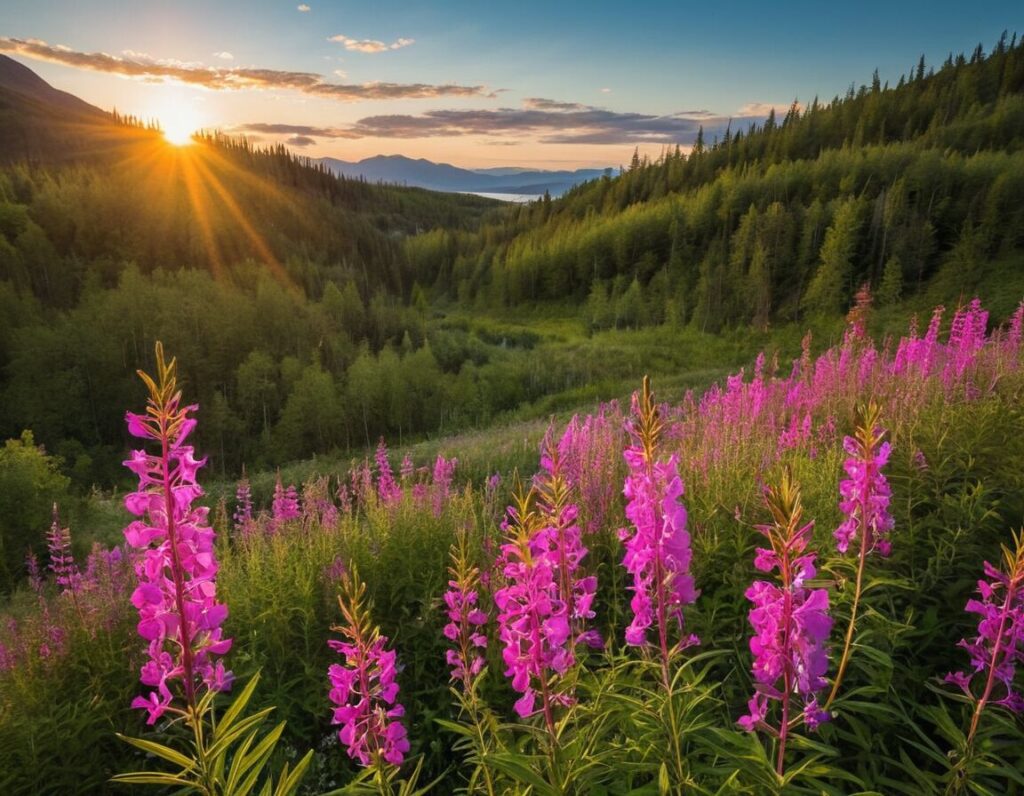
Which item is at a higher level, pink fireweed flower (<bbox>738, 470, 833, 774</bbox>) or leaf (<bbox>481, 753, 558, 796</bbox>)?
pink fireweed flower (<bbox>738, 470, 833, 774</bbox>)

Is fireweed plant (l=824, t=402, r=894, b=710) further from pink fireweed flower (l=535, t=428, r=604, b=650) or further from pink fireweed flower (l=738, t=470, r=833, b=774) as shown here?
pink fireweed flower (l=535, t=428, r=604, b=650)

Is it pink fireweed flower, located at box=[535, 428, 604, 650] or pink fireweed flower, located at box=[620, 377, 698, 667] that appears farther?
pink fireweed flower, located at box=[535, 428, 604, 650]

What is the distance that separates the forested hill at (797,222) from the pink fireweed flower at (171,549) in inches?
2210

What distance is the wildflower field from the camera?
1.69 metres

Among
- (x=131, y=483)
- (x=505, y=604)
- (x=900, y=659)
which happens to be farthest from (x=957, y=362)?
(x=131, y=483)

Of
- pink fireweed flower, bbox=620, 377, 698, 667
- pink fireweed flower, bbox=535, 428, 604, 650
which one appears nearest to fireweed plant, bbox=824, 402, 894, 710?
pink fireweed flower, bbox=620, 377, 698, 667

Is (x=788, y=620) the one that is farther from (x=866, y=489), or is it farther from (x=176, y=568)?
(x=176, y=568)

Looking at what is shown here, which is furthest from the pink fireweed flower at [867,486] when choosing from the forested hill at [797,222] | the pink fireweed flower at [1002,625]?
the forested hill at [797,222]

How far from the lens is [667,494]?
1793mm

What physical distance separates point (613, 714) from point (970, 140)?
91.3 metres

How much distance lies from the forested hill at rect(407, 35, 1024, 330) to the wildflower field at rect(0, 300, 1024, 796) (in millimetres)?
51047

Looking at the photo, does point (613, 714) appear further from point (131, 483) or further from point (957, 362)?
point (131, 483)

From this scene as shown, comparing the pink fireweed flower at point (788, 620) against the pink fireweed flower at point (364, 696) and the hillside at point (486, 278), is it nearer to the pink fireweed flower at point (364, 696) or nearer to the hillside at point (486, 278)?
the pink fireweed flower at point (364, 696)

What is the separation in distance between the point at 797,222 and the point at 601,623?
69459mm
